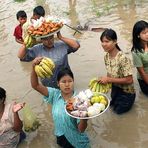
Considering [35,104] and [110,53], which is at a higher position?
[110,53]

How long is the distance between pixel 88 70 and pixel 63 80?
10.2ft

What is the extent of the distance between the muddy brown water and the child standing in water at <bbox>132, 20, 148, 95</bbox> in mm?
655

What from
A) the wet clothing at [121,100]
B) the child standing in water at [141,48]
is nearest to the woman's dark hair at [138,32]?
the child standing in water at [141,48]

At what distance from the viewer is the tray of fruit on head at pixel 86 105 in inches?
152

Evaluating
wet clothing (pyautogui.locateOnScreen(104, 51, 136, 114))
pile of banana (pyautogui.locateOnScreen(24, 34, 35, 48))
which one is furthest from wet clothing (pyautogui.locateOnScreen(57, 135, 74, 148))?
pile of banana (pyautogui.locateOnScreen(24, 34, 35, 48))

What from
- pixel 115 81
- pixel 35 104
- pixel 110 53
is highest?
pixel 110 53

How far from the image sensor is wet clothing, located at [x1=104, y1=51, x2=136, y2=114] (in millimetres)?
5055

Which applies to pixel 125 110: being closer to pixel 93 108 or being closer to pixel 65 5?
pixel 93 108

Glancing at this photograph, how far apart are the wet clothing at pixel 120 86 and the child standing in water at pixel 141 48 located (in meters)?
0.29

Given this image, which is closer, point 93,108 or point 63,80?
point 93,108

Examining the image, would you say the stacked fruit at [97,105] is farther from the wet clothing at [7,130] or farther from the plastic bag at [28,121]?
the plastic bag at [28,121]

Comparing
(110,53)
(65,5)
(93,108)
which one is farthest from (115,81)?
(65,5)

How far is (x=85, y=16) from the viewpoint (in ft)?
35.5

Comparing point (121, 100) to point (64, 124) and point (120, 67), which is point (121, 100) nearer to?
point (120, 67)
